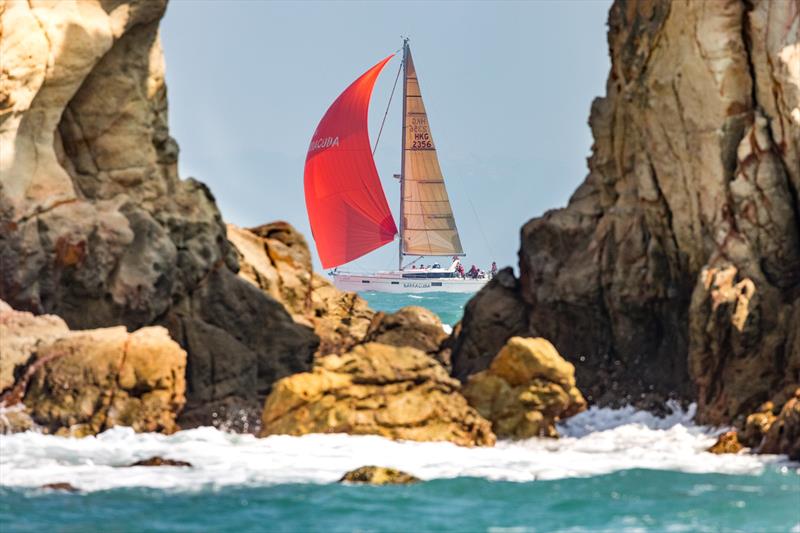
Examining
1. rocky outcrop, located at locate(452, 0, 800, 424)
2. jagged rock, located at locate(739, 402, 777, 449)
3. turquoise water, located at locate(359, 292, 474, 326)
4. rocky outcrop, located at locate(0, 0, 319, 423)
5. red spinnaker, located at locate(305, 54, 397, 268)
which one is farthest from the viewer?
turquoise water, located at locate(359, 292, 474, 326)

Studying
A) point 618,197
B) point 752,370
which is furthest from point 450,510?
point 618,197

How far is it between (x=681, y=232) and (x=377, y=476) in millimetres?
9227

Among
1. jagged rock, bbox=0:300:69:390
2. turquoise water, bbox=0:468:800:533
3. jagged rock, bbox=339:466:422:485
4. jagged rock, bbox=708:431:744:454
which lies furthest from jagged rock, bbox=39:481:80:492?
jagged rock, bbox=708:431:744:454

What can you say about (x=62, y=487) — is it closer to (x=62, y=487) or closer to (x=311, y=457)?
(x=62, y=487)

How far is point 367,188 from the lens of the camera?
68375 millimetres

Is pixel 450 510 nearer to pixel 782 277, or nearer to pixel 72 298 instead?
pixel 782 277

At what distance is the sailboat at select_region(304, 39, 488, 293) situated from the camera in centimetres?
6619

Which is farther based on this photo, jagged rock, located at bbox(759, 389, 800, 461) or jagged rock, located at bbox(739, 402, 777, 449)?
jagged rock, located at bbox(739, 402, 777, 449)

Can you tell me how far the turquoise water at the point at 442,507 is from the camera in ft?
54.1

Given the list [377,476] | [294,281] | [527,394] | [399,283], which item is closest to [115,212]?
[294,281]

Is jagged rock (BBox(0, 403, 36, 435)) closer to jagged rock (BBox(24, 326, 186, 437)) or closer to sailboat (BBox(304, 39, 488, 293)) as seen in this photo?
jagged rock (BBox(24, 326, 186, 437))

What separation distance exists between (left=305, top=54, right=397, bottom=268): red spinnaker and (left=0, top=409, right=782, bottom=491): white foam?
42510 millimetres

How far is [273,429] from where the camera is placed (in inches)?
900

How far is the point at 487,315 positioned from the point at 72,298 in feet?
28.0
